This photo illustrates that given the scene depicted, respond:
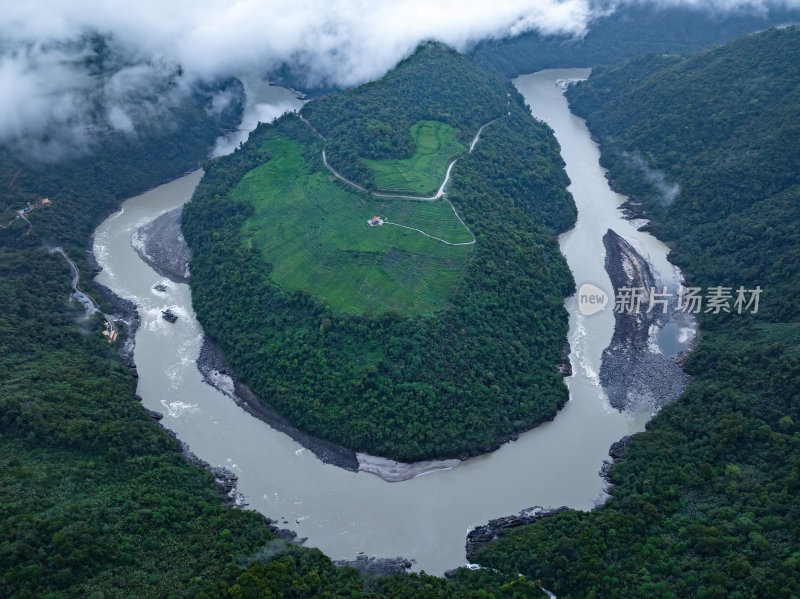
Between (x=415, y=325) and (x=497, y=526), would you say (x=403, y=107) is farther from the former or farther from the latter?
(x=497, y=526)

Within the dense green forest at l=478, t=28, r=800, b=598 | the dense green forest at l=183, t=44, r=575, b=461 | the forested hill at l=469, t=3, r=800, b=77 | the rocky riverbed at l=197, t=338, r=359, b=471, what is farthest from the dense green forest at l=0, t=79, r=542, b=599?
the forested hill at l=469, t=3, r=800, b=77

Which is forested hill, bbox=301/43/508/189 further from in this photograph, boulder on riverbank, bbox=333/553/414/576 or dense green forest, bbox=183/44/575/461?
boulder on riverbank, bbox=333/553/414/576

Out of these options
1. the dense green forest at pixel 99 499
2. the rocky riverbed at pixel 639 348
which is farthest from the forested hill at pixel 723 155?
the dense green forest at pixel 99 499

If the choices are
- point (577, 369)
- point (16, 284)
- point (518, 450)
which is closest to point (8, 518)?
point (16, 284)

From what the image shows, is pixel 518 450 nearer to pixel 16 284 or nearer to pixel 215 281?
pixel 215 281

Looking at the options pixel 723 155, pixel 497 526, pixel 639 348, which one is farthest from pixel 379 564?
pixel 723 155
